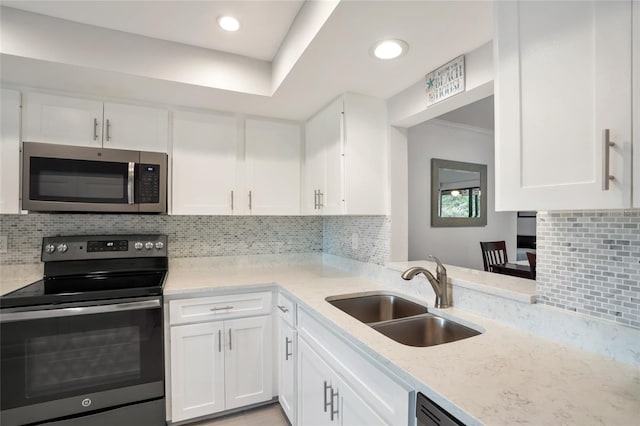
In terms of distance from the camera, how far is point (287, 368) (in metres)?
1.87

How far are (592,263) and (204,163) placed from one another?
7.29ft

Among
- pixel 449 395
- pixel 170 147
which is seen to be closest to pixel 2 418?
pixel 170 147

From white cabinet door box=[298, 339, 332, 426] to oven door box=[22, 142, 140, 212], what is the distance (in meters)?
1.43

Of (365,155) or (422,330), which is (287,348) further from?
(365,155)

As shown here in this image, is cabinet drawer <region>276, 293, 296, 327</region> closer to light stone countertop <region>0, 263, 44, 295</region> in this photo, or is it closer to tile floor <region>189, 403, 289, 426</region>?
tile floor <region>189, 403, 289, 426</region>

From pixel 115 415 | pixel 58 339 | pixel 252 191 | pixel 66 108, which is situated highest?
pixel 66 108

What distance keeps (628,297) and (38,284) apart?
2.70m

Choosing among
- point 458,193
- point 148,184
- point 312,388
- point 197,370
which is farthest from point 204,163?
point 458,193

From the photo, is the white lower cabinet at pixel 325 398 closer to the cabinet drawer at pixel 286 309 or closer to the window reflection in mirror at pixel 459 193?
the cabinet drawer at pixel 286 309

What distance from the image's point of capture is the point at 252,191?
2393 mm

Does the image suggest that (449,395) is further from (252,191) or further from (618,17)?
(252,191)

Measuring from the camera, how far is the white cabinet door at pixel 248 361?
6.38 feet

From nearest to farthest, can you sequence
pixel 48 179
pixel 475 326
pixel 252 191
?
1. pixel 475 326
2. pixel 48 179
3. pixel 252 191

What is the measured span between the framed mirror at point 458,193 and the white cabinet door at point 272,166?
4.35ft
